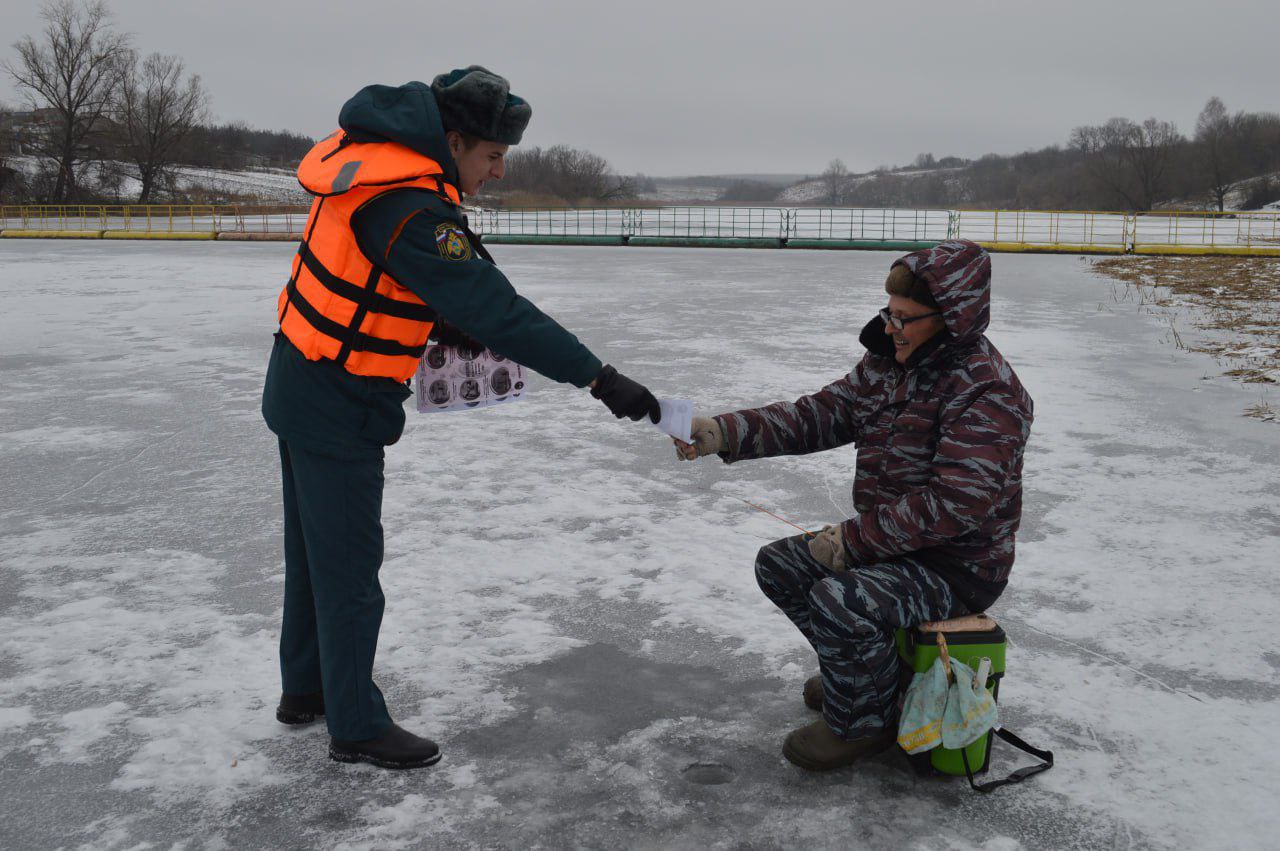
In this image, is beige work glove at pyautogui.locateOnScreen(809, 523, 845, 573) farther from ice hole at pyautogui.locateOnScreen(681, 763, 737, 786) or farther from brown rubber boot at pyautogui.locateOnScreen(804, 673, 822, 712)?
ice hole at pyautogui.locateOnScreen(681, 763, 737, 786)

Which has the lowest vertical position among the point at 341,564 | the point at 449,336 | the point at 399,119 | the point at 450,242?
the point at 341,564

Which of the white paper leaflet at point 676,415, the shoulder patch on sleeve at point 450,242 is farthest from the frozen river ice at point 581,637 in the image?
the shoulder patch on sleeve at point 450,242

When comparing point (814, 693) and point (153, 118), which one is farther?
point (153, 118)

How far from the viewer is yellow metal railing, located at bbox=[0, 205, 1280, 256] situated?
25.2 metres

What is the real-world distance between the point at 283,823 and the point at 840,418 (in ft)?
5.83

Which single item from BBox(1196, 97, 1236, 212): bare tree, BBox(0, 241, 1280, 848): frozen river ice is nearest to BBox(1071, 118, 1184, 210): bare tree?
BBox(1196, 97, 1236, 212): bare tree

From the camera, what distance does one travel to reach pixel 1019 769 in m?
2.70

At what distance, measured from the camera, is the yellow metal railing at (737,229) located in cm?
2520

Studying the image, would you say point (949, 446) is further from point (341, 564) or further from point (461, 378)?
point (341, 564)

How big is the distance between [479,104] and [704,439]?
1084mm

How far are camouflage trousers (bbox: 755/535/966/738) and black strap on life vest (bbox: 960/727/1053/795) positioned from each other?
0.22m

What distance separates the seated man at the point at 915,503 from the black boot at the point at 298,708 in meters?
1.32

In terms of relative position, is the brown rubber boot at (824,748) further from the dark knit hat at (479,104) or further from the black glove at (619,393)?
the dark knit hat at (479,104)

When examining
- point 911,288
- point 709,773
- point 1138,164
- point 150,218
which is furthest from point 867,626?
point 1138,164
